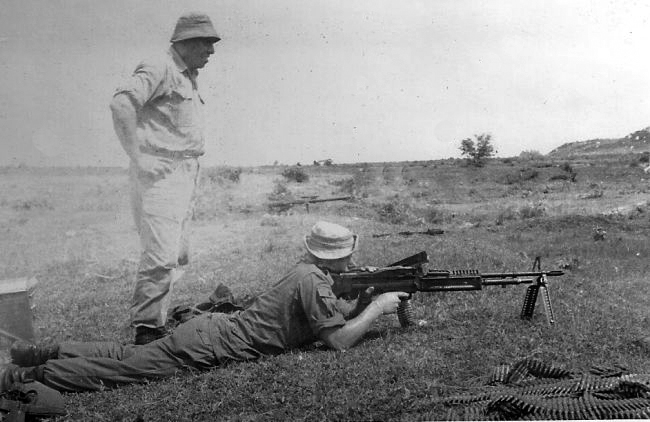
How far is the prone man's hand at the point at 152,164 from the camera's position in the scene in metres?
6.12

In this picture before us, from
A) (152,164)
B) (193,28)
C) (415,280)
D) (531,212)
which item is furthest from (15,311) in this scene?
(531,212)

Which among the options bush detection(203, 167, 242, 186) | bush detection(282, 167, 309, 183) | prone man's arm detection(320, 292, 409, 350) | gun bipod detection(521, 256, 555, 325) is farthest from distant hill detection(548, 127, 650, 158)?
prone man's arm detection(320, 292, 409, 350)

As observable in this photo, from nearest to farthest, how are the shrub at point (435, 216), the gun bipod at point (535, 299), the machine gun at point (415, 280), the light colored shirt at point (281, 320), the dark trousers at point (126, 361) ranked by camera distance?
the dark trousers at point (126, 361)
the light colored shirt at point (281, 320)
the machine gun at point (415, 280)
the gun bipod at point (535, 299)
the shrub at point (435, 216)

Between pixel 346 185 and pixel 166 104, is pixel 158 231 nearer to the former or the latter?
pixel 166 104

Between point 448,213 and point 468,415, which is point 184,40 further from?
point 448,213

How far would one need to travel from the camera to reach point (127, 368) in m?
4.79

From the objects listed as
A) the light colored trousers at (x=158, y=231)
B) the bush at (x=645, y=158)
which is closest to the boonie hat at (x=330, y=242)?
the light colored trousers at (x=158, y=231)

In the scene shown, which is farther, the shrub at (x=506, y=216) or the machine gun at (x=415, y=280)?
Answer: the shrub at (x=506, y=216)

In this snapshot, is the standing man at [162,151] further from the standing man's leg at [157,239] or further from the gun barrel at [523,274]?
the gun barrel at [523,274]

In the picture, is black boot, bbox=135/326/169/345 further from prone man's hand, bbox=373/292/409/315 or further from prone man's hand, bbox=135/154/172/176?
prone man's hand, bbox=373/292/409/315

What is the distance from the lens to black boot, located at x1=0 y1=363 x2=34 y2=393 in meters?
4.47

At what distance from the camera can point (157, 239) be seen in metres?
5.92

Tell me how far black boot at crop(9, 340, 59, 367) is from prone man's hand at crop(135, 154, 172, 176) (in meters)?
1.98

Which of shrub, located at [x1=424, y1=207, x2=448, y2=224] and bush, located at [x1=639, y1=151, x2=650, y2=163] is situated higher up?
bush, located at [x1=639, y1=151, x2=650, y2=163]
